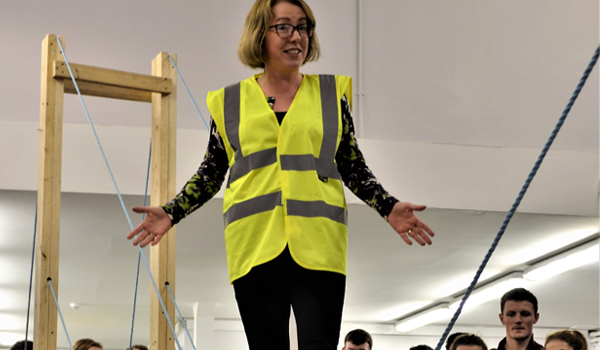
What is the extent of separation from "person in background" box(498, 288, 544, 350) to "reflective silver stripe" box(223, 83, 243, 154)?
252 cm

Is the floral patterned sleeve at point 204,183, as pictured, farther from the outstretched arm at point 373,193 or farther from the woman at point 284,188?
the outstretched arm at point 373,193

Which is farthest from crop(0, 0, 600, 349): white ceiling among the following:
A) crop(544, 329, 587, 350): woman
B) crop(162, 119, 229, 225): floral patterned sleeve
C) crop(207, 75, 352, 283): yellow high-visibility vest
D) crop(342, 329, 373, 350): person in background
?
crop(207, 75, 352, 283): yellow high-visibility vest

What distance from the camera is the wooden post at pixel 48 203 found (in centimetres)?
Answer: 238

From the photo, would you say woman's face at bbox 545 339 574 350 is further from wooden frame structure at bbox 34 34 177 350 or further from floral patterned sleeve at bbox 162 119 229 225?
floral patterned sleeve at bbox 162 119 229 225

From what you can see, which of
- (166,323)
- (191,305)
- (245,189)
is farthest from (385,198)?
(191,305)

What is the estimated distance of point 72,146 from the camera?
177 inches

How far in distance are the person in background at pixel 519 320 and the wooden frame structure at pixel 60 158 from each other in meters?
1.79

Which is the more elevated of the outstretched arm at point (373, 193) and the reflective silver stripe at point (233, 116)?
the reflective silver stripe at point (233, 116)

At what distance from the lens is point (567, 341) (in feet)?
13.0

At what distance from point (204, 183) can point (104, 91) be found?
1.33 m

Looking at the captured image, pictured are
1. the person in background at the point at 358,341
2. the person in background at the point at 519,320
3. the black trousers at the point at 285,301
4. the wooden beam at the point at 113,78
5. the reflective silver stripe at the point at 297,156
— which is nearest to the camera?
the black trousers at the point at 285,301

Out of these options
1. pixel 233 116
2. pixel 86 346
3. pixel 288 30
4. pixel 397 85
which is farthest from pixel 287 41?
pixel 397 85

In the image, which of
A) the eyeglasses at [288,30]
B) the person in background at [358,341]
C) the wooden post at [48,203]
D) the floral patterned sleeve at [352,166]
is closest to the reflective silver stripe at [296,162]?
the floral patterned sleeve at [352,166]

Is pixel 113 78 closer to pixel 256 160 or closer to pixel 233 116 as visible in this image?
pixel 233 116
